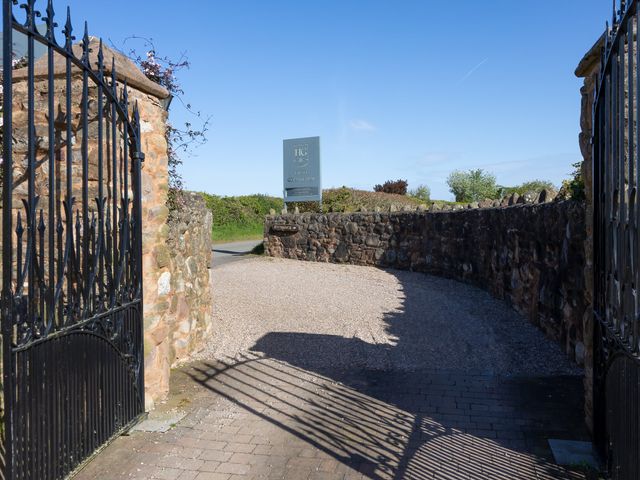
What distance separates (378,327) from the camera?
7590 millimetres

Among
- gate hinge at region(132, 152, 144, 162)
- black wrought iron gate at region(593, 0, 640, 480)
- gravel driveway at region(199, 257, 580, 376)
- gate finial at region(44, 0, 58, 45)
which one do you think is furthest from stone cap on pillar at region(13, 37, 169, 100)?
black wrought iron gate at region(593, 0, 640, 480)

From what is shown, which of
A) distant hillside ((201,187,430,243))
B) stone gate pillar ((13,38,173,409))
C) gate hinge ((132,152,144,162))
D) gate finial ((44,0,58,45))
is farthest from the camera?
distant hillside ((201,187,430,243))

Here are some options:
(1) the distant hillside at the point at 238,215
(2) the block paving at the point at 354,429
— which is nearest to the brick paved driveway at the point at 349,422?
(2) the block paving at the point at 354,429

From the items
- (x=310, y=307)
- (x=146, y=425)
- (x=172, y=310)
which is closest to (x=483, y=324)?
(x=310, y=307)

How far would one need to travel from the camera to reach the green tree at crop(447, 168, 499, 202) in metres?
29.6

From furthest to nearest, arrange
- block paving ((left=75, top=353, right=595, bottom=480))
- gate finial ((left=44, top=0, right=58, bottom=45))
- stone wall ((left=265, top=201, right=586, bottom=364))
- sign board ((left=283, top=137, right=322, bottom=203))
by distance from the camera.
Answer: sign board ((left=283, top=137, right=322, bottom=203))
stone wall ((left=265, top=201, right=586, bottom=364))
block paving ((left=75, top=353, right=595, bottom=480))
gate finial ((left=44, top=0, right=58, bottom=45))

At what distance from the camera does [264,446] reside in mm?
3752

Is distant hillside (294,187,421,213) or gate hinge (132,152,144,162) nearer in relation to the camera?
gate hinge (132,152,144,162)

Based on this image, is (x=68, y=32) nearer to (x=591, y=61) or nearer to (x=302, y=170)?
(x=591, y=61)

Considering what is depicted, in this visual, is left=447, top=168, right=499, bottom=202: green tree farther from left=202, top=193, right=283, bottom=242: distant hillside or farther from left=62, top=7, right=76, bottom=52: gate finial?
left=62, top=7, right=76, bottom=52: gate finial

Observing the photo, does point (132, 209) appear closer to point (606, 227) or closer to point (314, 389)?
point (314, 389)

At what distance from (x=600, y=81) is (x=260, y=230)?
2627 centimetres

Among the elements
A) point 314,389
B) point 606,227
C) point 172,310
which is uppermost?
point 606,227

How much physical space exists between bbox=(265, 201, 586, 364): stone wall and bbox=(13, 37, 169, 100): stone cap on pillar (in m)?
4.52
